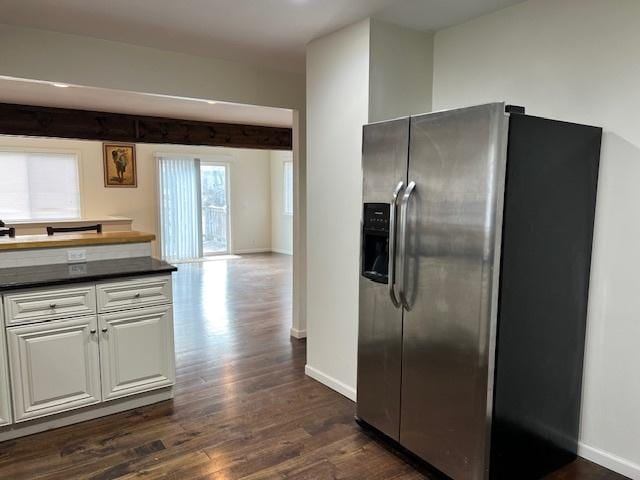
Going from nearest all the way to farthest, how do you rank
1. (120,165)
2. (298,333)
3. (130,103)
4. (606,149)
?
1. (606,149)
2. (298,333)
3. (130,103)
4. (120,165)

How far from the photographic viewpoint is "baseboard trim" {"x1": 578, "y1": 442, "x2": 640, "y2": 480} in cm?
223

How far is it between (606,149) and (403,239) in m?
1.07

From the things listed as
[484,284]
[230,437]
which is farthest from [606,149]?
[230,437]

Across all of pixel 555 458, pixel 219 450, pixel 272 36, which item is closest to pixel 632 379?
pixel 555 458

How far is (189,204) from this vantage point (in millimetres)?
8625

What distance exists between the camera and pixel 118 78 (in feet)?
10.7

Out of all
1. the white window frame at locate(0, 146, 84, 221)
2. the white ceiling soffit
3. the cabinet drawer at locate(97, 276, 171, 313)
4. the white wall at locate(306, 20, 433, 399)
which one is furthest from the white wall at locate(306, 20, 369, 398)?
the white window frame at locate(0, 146, 84, 221)

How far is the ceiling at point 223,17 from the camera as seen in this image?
8.34 feet

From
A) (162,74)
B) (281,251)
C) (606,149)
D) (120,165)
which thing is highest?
(162,74)

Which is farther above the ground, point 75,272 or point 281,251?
point 75,272

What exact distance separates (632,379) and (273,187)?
27.0 feet

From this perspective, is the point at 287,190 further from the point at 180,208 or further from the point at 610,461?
the point at 610,461

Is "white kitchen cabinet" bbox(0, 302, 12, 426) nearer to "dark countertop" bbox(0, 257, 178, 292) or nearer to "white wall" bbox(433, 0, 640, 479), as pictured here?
"dark countertop" bbox(0, 257, 178, 292)

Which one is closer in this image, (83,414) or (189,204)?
(83,414)
